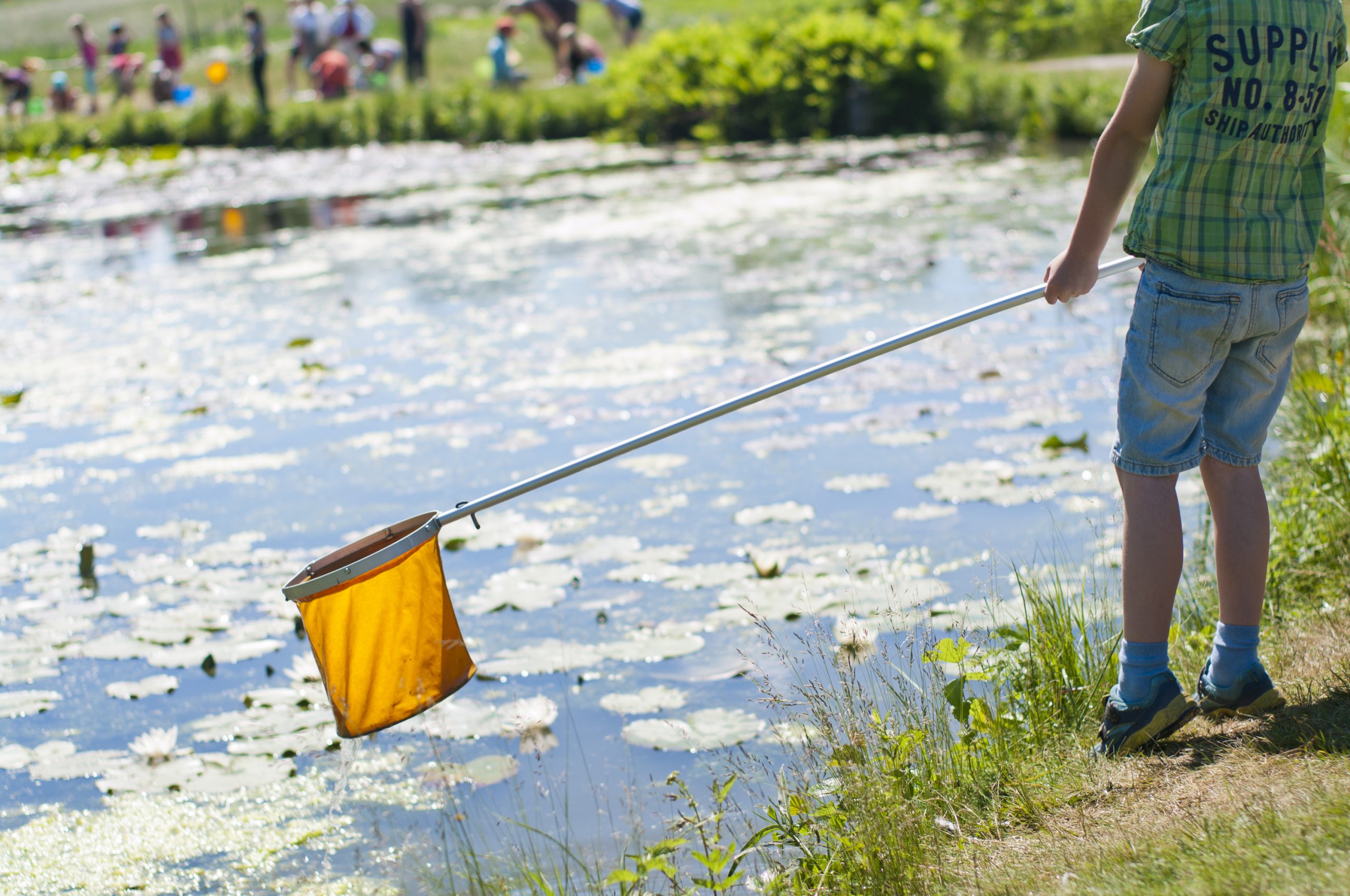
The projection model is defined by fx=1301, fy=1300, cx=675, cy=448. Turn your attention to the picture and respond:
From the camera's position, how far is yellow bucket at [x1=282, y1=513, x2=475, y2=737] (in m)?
2.61

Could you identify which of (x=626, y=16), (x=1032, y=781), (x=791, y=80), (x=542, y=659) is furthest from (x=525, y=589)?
(x=626, y=16)

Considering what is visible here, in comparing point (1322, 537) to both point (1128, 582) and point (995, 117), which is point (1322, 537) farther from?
point (995, 117)

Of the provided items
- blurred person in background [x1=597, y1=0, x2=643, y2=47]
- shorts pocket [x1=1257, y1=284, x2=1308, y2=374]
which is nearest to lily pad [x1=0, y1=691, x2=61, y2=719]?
shorts pocket [x1=1257, y1=284, x2=1308, y2=374]

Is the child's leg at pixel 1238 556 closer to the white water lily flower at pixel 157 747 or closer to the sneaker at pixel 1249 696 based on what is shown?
the sneaker at pixel 1249 696

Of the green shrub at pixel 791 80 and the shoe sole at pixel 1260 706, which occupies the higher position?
the green shrub at pixel 791 80

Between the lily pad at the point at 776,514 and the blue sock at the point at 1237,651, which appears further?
the lily pad at the point at 776,514

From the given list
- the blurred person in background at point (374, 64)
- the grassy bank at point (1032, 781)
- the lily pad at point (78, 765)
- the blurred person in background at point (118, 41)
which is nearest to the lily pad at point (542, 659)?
the grassy bank at point (1032, 781)

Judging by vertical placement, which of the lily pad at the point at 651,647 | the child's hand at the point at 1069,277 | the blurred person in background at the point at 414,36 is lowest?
the lily pad at the point at 651,647

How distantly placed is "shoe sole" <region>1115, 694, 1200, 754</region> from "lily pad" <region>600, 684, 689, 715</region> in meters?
1.12

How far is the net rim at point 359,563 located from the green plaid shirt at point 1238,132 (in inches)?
58.7

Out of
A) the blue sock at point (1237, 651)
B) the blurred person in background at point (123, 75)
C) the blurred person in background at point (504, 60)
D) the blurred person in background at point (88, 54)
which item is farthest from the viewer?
the blurred person in background at point (88, 54)

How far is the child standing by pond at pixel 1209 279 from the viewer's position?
7.39ft

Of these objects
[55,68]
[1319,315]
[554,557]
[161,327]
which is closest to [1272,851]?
[554,557]

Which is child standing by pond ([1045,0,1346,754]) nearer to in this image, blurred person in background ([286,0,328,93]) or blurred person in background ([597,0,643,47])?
blurred person in background ([597,0,643,47])
